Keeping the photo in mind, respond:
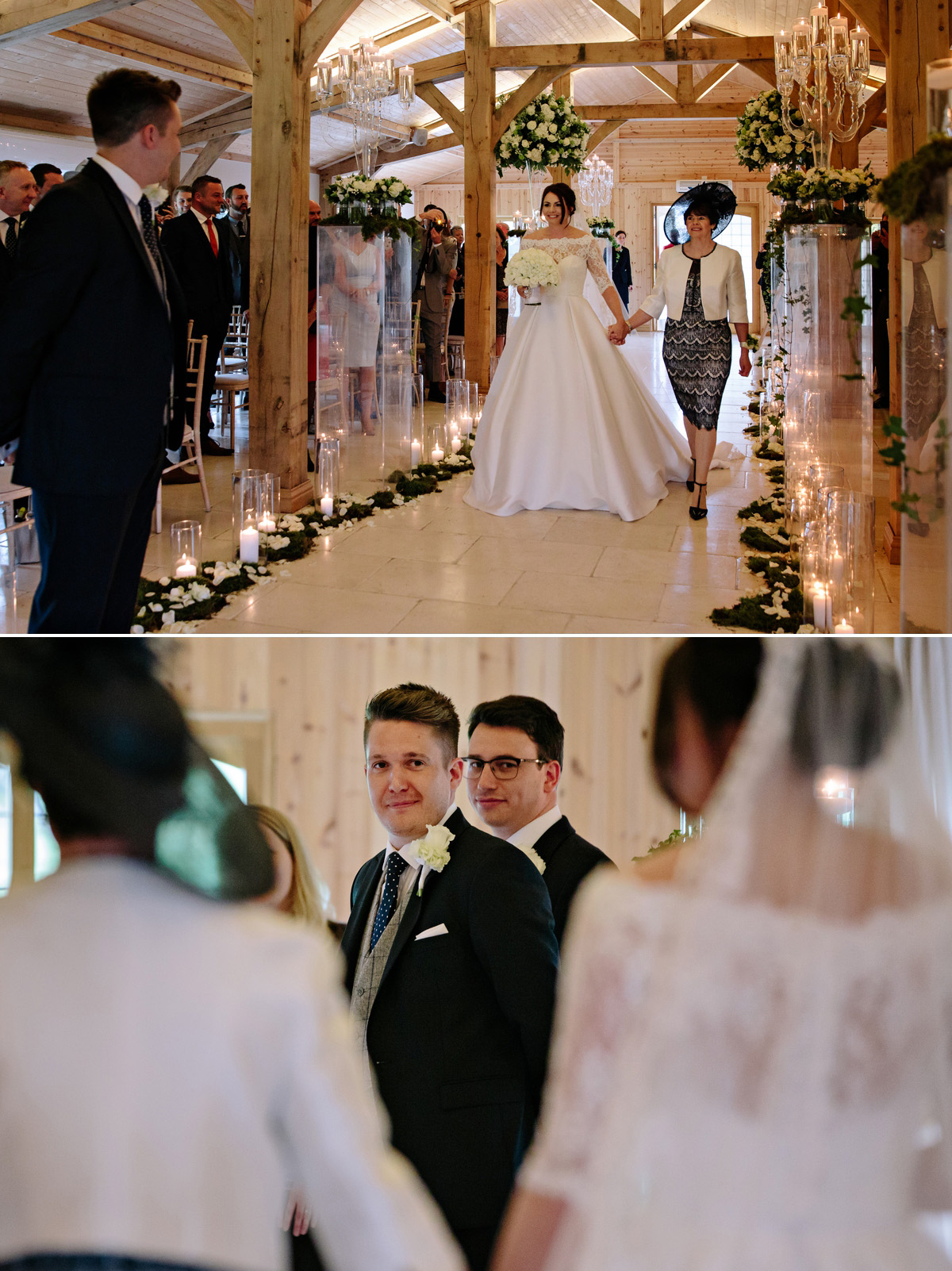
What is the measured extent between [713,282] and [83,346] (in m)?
4.00

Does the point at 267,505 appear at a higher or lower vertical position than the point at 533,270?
lower

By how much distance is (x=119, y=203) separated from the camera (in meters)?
2.65

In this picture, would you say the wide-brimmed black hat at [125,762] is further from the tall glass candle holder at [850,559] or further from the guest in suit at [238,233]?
the guest in suit at [238,233]

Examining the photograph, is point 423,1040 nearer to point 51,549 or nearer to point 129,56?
point 51,549

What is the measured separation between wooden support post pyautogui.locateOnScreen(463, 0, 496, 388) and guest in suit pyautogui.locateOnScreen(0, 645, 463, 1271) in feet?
→ 27.9

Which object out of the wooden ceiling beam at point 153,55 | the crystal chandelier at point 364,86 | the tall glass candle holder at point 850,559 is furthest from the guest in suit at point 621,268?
the tall glass candle holder at point 850,559

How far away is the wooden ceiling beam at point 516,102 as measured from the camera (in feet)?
30.6

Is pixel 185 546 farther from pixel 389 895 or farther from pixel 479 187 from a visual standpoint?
pixel 479 187

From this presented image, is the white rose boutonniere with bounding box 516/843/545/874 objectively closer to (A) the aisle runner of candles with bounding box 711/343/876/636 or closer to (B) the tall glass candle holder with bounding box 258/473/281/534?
(A) the aisle runner of candles with bounding box 711/343/876/636

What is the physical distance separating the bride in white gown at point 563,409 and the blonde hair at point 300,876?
4399 millimetres

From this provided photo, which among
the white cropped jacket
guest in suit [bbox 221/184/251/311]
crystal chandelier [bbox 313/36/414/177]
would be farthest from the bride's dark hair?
guest in suit [bbox 221/184/251/311]

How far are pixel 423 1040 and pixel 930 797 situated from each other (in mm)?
826

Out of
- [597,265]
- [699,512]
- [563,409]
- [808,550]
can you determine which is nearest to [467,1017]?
[808,550]

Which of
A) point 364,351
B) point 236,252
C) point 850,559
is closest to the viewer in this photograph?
point 850,559
